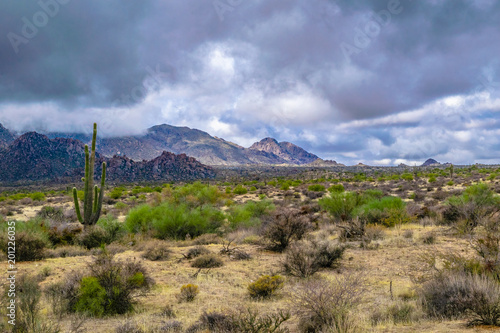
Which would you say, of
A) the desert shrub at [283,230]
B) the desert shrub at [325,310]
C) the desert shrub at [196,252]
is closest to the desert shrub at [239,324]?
the desert shrub at [325,310]

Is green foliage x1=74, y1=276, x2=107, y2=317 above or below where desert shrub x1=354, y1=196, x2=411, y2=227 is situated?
below

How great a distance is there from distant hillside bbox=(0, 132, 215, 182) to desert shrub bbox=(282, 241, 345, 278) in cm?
10322

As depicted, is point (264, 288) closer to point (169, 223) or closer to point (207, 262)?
point (207, 262)

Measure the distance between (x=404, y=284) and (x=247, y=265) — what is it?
526 centimetres

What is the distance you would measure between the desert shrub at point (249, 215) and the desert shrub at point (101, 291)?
12.3 m

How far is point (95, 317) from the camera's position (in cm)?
696

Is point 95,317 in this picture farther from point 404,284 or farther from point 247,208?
point 247,208

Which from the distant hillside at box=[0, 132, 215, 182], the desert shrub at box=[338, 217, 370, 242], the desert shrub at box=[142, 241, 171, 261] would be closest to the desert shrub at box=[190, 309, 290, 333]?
the desert shrub at box=[142, 241, 171, 261]

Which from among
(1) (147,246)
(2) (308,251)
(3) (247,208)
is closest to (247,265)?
(2) (308,251)

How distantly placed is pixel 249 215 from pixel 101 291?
45.6ft

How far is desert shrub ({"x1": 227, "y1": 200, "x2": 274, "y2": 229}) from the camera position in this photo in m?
19.8

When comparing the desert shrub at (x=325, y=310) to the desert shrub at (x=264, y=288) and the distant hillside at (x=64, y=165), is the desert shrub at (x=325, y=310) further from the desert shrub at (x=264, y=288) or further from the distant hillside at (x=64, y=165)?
the distant hillside at (x=64, y=165)

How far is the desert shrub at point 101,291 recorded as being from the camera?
7.08 meters

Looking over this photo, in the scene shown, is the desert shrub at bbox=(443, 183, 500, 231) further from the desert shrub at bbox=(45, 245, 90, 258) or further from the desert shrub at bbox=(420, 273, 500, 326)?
the desert shrub at bbox=(45, 245, 90, 258)
